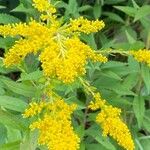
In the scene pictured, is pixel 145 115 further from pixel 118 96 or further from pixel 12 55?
pixel 12 55

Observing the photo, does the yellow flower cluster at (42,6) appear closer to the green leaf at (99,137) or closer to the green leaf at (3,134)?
the green leaf at (3,134)

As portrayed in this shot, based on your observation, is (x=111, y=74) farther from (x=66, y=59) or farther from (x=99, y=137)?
(x=66, y=59)

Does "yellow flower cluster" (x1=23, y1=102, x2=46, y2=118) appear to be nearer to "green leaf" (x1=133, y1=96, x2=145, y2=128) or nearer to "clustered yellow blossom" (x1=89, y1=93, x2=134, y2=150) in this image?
"clustered yellow blossom" (x1=89, y1=93, x2=134, y2=150)

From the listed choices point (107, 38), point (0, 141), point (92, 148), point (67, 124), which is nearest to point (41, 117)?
point (67, 124)

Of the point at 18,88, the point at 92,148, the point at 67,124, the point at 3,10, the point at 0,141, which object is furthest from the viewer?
the point at 3,10

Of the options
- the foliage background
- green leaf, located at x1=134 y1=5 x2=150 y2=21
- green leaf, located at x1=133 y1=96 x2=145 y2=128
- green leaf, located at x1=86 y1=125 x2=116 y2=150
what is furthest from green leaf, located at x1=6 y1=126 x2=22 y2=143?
green leaf, located at x1=134 y1=5 x2=150 y2=21

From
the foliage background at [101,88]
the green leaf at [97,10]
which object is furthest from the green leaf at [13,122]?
the green leaf at [97,10]
